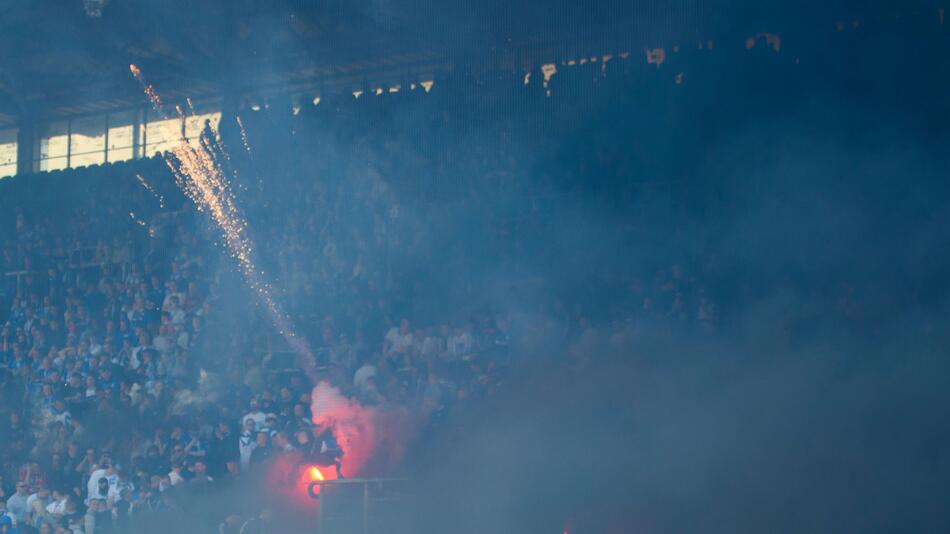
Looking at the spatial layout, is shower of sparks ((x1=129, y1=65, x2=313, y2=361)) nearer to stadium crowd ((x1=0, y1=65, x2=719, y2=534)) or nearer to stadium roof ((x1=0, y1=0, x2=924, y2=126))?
stadium crowd ((x1=0, y1=65, x2=719, y2=534))

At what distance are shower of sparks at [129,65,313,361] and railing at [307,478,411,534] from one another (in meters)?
3.42

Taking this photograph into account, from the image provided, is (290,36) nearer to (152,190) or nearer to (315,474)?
(152,190)

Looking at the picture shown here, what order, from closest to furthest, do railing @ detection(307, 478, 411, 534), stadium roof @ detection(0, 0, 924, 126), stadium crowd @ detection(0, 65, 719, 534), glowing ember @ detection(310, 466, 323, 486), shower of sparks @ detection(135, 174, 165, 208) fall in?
1. railing @ detection(307, 478, 411, 534)
2. glowing ember @ detection(310, 466, 323, 486)
3. stadium crowd @ detection(0, 65, 719, 534)
4. stadium roof @ detection(0, 0, 924, 126)
5. shower of sparks @ detection(135, 174, 165, 208)

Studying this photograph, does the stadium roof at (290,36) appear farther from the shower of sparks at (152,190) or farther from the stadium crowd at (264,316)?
the shower of sparks at (152,190)

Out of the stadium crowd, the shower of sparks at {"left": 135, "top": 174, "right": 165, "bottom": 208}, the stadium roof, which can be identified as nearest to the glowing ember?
the stadium crowd

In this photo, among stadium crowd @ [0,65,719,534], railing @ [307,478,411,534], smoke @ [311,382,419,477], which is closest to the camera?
railing @ [307,478,411,534]

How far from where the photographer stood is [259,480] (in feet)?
28.9

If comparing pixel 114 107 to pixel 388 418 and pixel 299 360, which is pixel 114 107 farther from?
pixel 388 418

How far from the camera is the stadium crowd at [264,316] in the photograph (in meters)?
9.01

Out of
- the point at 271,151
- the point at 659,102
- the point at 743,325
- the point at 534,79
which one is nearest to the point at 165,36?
the point at 271,151

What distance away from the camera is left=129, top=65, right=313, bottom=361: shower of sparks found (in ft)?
35.9

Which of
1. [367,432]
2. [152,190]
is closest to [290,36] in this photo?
[152,190]

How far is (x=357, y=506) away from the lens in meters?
6.80

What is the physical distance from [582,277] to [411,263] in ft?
6.43
